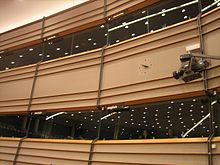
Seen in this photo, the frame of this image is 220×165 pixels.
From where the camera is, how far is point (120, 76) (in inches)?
320

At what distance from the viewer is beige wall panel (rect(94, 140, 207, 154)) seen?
5.84 metres

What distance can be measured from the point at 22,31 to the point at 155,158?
8452 millimetres

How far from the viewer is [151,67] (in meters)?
7.47

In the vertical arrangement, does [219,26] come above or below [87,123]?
above

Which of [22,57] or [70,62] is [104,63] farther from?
[22,57]

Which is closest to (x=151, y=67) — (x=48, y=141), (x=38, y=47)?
(x=48, y=141)

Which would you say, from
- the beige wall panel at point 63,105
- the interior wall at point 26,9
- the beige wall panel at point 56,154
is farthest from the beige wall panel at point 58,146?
the interior wall at point 26,9

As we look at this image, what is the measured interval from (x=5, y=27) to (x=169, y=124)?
9.15 m

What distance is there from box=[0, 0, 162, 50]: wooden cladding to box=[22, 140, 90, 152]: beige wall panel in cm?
437

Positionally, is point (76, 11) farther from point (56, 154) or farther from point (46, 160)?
point (46, 160)

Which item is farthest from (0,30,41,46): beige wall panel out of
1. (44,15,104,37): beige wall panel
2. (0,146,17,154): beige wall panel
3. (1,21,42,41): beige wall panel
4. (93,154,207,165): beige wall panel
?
(93,154,207,165): beige wall panel

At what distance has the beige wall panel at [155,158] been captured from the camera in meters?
5.80

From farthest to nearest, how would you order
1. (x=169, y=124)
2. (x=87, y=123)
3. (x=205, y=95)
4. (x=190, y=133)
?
(x=87, y=123) → (x=169, y=124) → (x=190, y=133) → (x=205, y=95)

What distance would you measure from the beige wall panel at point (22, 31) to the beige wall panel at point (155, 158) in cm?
650
